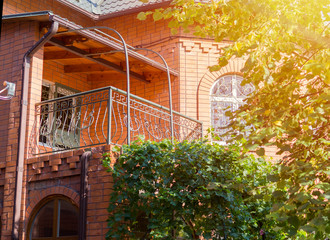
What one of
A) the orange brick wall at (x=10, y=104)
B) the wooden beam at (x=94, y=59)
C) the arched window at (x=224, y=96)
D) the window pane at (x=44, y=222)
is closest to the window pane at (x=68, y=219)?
the window pane at (x=44, y=222)

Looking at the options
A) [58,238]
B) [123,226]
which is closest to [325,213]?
[123,226]

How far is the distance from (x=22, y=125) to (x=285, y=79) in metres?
5.01

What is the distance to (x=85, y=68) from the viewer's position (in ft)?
37.3

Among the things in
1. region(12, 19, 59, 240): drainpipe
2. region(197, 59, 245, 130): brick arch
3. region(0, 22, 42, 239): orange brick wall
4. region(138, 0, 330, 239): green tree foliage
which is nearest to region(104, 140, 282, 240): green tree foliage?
region(138, 0, 330, 239): green tree foliage

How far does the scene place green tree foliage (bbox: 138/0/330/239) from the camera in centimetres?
452

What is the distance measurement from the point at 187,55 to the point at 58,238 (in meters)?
5.93

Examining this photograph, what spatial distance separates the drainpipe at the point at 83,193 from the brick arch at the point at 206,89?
438 cm

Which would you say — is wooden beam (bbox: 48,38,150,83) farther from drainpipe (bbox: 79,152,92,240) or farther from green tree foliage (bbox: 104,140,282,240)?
green tree foliage (bbox: 104,140,282,240)

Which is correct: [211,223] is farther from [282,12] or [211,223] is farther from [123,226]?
[282,12]

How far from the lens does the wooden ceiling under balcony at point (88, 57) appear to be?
945cm

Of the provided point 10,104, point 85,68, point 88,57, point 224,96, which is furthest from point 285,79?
point 85,68

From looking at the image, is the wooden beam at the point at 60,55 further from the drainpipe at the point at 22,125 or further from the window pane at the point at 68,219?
the window pane at the point at 68,219

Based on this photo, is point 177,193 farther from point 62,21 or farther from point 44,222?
point 62,21

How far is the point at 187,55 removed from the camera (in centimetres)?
1188
